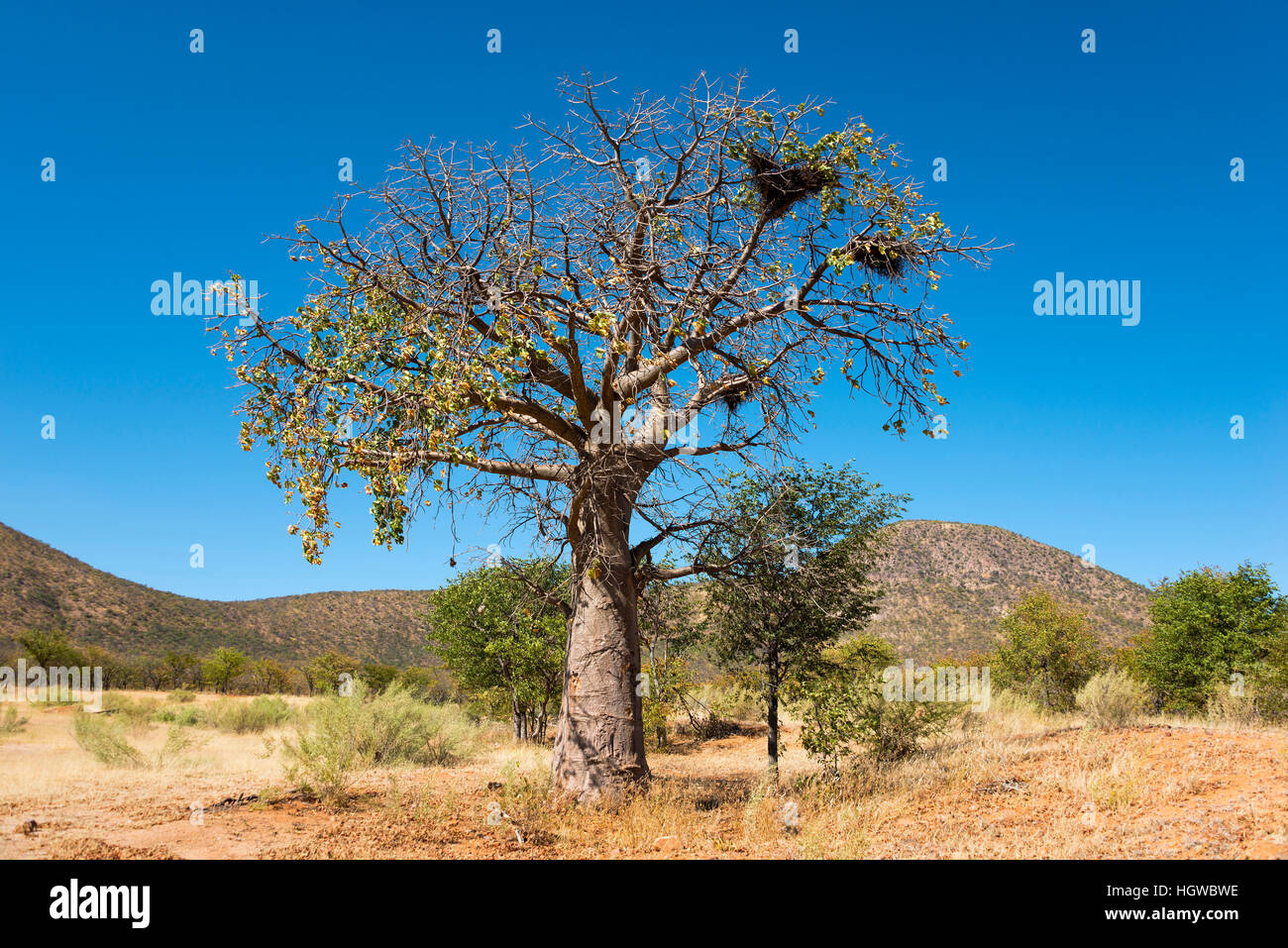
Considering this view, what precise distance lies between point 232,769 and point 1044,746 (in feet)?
43.3

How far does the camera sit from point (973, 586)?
58.8 metres

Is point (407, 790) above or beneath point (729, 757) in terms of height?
above

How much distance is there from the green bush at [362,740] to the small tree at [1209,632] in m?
18.5

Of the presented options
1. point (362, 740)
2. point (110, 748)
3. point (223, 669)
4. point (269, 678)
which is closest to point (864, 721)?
point (362, 740)

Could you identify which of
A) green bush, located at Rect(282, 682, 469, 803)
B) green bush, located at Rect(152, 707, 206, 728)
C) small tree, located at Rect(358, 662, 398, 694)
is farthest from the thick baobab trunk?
small tree, located at Rect(358, 662, 398, 694)

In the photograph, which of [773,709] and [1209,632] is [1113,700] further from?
[773,709]

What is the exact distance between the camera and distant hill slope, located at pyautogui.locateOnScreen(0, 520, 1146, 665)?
46219 mm

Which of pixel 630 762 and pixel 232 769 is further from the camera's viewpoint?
pixel 232 769

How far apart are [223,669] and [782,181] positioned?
39528mm

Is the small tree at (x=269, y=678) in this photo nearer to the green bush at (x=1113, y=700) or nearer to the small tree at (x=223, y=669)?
the small tree at (x=223, y=669)

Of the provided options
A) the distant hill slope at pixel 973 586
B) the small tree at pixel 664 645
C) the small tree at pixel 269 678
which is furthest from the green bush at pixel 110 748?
the distant hill slope at pixel 973 586

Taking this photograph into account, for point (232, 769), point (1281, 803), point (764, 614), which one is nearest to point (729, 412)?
point (764, 614)
